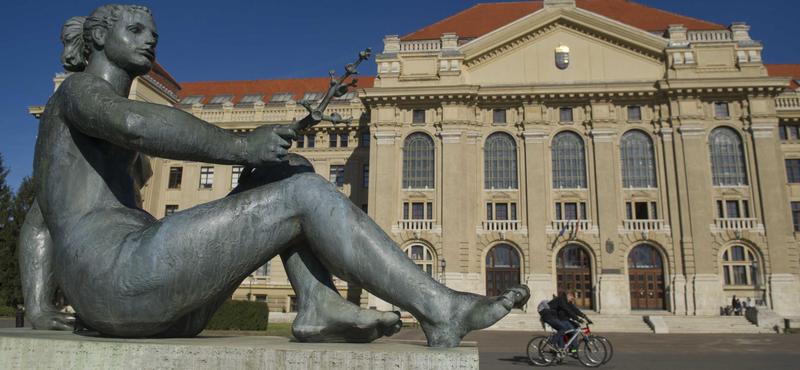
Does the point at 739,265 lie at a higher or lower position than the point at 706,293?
higher

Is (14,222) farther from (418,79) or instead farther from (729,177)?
(729,177)

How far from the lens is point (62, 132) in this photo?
10.5ft

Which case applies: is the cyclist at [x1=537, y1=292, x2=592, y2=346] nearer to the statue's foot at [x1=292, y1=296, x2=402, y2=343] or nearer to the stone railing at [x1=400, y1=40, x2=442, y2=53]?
the statue's foot at [x1=292, y1=296, x2=402, y2=343]

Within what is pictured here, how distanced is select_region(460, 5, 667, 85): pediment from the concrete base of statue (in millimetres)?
33995

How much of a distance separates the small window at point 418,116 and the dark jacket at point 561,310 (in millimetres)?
23289

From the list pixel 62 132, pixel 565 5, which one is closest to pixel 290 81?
pixel 565 5

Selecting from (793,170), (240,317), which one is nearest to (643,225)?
(793,170)

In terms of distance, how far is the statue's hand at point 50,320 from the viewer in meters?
3.54

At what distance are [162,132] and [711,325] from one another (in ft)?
97.5

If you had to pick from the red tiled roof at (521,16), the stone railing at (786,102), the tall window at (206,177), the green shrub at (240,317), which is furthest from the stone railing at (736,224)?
the tall window at (206,177)

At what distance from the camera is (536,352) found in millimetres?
13266

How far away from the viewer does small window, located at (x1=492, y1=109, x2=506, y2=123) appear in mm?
35094

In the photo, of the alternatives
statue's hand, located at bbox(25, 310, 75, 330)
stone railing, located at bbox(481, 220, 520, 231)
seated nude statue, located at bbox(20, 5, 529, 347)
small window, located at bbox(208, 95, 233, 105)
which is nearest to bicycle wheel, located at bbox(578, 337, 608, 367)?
seated nude statue, located at bbox(20, 5, 529, 347)

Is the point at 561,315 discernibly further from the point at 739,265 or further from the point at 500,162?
the point at 739,265
